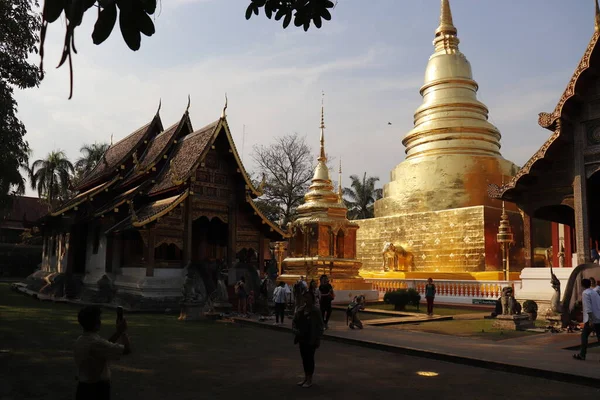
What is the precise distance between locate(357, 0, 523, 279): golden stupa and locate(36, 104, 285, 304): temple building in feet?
29.2

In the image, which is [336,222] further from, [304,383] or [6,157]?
[304,383]

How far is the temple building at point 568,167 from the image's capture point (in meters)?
14.3

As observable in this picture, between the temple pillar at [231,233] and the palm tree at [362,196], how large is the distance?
3281 centimetres

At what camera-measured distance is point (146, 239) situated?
58.0ft

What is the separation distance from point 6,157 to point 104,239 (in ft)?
26.4

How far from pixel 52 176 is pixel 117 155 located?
2164cm

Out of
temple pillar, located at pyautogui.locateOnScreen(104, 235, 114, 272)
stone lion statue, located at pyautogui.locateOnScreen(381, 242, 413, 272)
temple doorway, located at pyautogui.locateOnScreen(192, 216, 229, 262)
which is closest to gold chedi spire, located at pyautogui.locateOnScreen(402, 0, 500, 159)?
stone lion statue, located at pyautogui.locateOnScreen(381, 242, 413, 272)

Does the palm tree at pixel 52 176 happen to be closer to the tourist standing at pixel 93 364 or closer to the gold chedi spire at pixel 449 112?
the gold chedi spire at pixel 449 112

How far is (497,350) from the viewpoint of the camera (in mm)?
9641

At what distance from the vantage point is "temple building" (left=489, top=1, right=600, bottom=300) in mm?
14312

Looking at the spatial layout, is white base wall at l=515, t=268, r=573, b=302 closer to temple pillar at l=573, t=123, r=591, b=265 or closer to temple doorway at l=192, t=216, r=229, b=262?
temple pillar at l=573, t=123, r=591, b=265

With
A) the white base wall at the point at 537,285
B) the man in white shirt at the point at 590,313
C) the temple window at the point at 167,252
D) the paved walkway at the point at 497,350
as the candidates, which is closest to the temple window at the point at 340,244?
the temple window at the point at 167,252

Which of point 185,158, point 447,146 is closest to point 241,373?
point 185,158

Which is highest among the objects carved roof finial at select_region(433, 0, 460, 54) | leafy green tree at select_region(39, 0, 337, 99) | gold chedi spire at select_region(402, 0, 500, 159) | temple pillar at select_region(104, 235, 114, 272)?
carved roof finial at select_region(433, 0, 460, 54)
